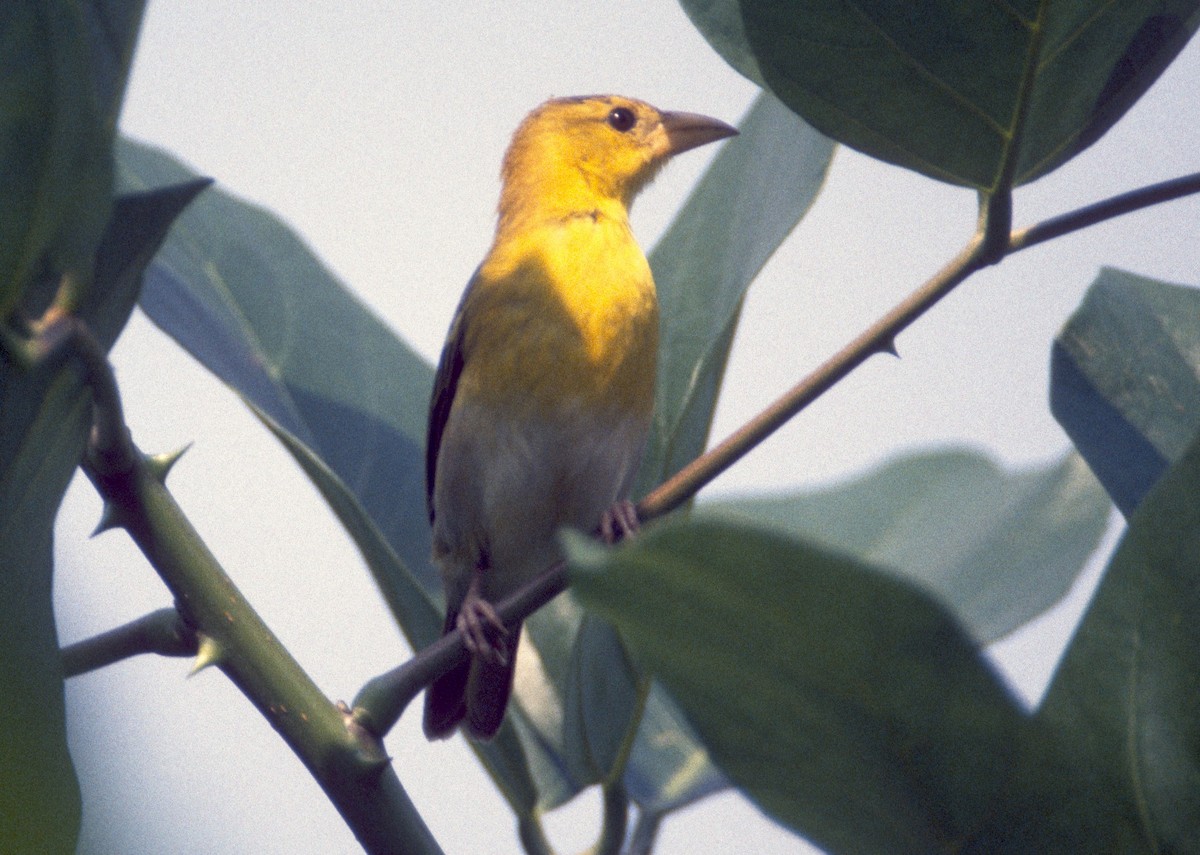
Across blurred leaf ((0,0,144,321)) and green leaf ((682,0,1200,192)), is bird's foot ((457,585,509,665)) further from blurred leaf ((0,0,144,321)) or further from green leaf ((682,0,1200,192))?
blurred leaf ((0,0,144,321))

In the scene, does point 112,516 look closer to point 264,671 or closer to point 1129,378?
point 264,671

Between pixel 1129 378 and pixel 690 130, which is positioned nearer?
pixel 1129 378

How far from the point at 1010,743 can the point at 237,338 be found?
204cm

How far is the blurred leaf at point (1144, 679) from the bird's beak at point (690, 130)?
3895mm

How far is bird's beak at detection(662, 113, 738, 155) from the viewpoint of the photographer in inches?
197

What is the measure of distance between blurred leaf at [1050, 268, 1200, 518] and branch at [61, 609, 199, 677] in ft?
4.23

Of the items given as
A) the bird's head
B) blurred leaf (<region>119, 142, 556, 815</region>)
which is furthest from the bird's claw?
the bird's head

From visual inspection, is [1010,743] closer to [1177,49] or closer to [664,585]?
[664,585]

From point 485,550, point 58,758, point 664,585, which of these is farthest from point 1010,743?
point 485,550

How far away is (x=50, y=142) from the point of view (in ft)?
4.60

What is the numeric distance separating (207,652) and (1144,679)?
42.2 inches

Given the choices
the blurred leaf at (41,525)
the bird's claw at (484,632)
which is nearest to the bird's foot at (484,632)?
A: the bird's claw at (484,632)

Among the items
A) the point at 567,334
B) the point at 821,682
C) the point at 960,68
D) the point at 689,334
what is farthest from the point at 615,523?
the point at 821,682

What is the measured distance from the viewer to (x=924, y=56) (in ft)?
6.28
